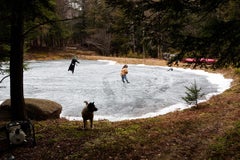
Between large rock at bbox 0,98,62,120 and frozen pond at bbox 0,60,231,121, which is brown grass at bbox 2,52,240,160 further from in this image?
frozen pond at bbox 0,60,231,121

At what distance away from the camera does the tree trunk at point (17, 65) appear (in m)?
8.27

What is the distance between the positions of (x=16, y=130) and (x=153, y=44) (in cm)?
374

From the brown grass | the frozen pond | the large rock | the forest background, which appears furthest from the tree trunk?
the frozen pond

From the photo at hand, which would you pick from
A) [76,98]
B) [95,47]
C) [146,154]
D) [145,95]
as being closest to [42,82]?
[76,98]

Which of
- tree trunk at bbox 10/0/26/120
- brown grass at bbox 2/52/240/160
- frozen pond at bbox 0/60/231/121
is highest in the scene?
tree trunk at bbox 10/0/26/120

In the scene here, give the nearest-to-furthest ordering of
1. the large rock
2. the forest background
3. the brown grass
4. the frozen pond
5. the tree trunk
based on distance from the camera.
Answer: the forest background < the brown grass < the tree trunk < the large rock < the frozen pond

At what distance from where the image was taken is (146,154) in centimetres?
Answer: 736

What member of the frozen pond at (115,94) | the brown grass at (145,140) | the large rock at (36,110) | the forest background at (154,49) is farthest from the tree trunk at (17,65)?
the frozen pond at (115,94)

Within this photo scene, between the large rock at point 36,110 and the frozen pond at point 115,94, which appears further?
the frozen pond at point 115,94

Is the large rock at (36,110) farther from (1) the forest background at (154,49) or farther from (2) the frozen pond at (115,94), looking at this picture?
(2) the frozen pond at (115,94)

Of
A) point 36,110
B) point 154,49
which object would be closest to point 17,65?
point 36,110

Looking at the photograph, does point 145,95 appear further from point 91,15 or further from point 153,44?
point 91,15

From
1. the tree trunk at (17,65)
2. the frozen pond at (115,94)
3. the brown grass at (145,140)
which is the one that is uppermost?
the tree trunk at (17,65)

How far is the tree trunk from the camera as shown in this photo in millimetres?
8266
